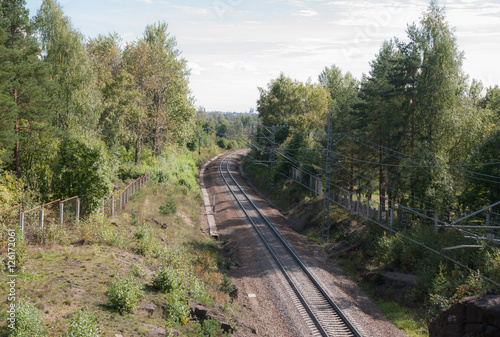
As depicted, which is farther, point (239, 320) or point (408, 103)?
point (408, 103)

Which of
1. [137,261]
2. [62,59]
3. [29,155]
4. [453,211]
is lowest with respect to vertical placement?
[137,261]

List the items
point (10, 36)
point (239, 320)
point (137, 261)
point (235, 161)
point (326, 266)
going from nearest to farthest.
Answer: point (239, 320), point (137, 261), point (10, 36), point (326, 266), point (235, 161)

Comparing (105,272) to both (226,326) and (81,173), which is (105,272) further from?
(81,173)

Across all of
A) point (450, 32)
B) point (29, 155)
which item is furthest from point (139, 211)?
point (450, 32)

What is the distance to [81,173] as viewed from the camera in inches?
854

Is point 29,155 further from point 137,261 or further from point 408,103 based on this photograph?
point 408,103

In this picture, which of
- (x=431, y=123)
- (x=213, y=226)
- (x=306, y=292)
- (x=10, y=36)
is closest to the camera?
(x=306, y=292)

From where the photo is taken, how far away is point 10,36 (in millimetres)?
23172

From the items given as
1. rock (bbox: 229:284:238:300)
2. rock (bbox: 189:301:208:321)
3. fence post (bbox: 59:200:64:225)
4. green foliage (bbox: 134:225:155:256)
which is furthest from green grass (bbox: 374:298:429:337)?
fence post (bbox: 59:200:64:225)

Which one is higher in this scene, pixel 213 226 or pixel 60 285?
pixel 60 285

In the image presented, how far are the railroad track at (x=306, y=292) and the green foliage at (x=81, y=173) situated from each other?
1194cm

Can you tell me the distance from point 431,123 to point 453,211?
7025 millimetres

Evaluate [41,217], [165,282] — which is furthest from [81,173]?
[165,282]

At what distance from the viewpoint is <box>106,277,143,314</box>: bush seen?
13.1m
